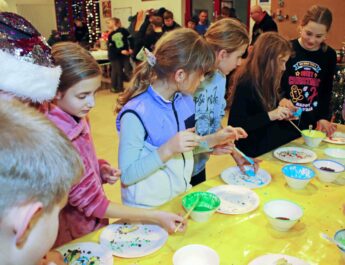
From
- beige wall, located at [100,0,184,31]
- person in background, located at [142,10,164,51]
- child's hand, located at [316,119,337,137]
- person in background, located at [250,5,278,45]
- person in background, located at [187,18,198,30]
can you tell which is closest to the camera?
child's hand, located at [316,119,337,137]

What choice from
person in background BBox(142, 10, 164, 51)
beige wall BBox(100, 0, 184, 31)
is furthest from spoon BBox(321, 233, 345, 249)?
beige wall BBox(100, 0, 184, 31)

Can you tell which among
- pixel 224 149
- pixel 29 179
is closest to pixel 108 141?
pixel 224 149

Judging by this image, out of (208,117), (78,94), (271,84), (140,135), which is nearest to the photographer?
(78,94)

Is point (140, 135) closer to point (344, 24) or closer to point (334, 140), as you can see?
point (334, 140)

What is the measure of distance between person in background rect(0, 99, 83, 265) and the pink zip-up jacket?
16.8 inches

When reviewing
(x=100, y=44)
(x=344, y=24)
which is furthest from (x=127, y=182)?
(x=100, y=44)

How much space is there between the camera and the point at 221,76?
6.05 feet

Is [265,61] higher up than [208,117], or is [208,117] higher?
[265,61]

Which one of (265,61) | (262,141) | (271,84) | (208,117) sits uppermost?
(265,61)

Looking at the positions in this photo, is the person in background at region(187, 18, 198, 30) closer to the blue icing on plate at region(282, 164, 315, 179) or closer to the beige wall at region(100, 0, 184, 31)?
the beige wall at region(100, 0, 184, 31)

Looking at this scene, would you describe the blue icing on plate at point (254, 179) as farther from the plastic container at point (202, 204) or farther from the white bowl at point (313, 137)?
the white bowl at point (313, 137)

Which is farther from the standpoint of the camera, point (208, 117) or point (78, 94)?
point (208, 117)

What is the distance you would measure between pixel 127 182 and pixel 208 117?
0.68 m

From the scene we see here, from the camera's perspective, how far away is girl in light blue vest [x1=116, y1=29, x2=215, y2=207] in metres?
1.31
